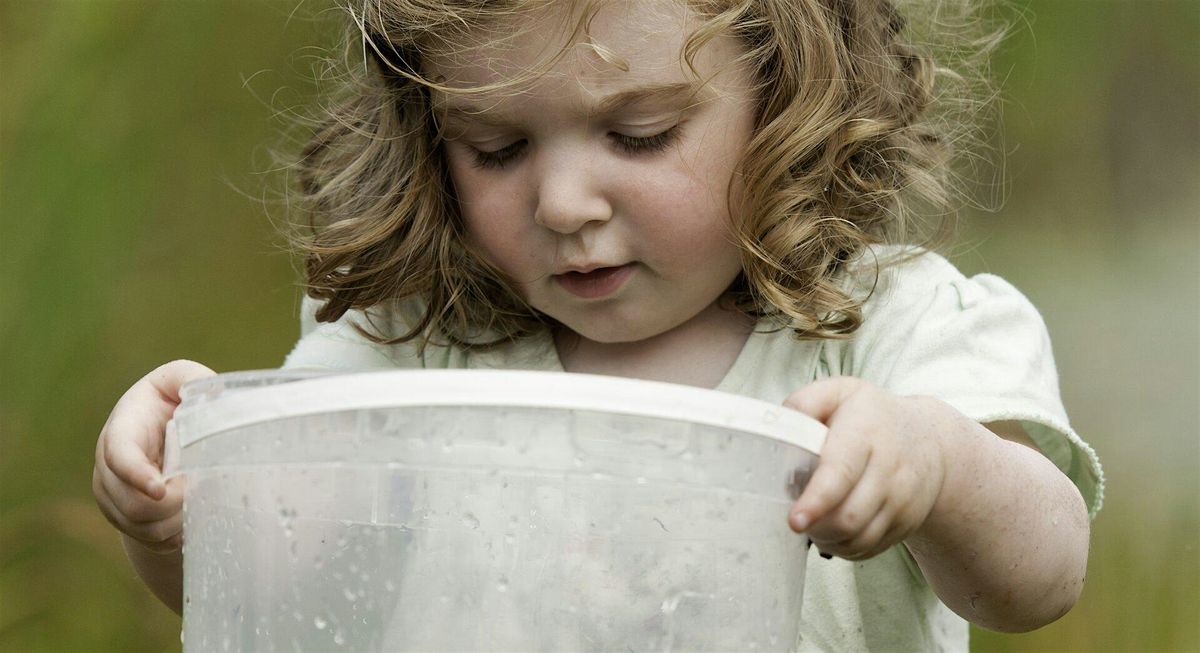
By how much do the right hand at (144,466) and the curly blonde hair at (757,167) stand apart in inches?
11.9

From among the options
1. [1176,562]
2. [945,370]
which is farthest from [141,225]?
[1176,562]

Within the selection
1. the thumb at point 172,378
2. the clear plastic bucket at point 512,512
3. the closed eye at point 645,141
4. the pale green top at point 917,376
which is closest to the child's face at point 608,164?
the closed eye at point 645,141

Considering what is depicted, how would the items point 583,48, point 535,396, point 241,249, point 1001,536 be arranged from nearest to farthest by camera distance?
point 535,396 → point 1001,536 → point 583,48 → point 241,249

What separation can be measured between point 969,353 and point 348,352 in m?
0.60

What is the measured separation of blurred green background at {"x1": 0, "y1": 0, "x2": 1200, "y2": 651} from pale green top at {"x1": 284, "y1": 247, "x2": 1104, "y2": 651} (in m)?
0.57

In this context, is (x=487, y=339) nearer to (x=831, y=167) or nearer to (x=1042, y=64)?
(x=831, y=167)

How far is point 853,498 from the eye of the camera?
812 mm

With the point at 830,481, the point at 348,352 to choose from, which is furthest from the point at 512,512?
the point at 348,352

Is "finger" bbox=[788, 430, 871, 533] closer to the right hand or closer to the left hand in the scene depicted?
the left hand

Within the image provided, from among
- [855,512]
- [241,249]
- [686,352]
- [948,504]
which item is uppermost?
[855,512]

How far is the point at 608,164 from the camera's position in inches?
44.9

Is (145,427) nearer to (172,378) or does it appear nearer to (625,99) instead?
(172,378)

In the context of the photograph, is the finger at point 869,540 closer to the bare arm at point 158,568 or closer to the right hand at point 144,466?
the right hand at point 144,466

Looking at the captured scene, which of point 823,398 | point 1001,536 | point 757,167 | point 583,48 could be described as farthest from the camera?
point 757,167
